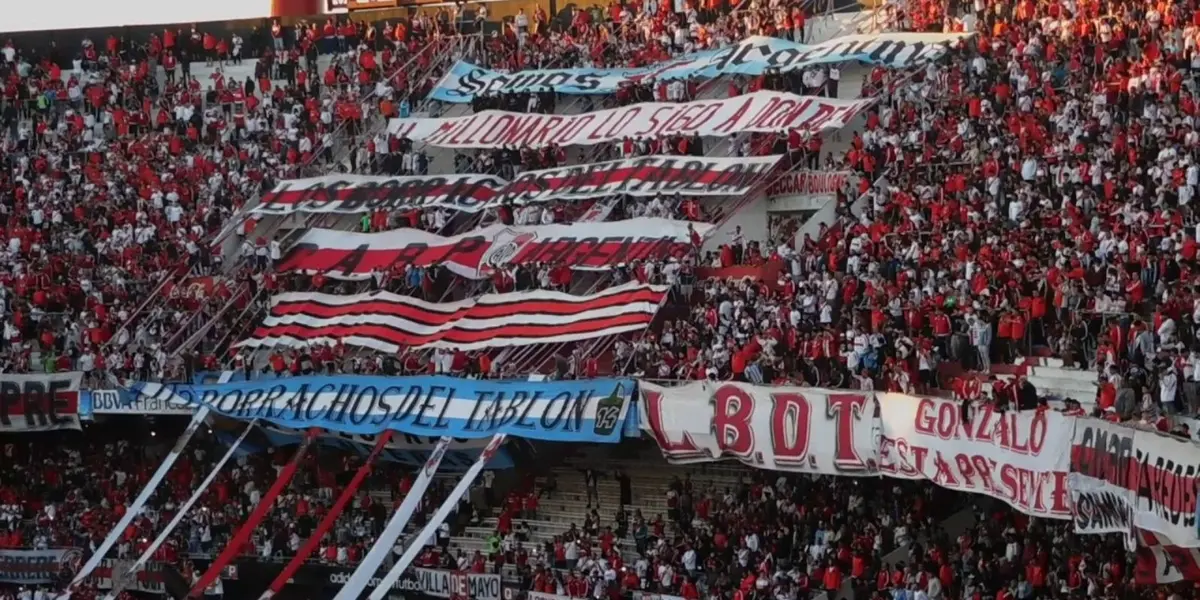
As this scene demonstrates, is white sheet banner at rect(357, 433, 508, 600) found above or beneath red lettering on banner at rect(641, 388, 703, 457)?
beneath

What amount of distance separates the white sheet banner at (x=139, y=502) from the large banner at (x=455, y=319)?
80.1 inches

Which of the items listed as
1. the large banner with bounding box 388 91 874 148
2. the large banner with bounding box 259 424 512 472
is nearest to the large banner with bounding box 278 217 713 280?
the large banner with bounding box 388 91 874 148

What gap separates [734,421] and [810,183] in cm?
832

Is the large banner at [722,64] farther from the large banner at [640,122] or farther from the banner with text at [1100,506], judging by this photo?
the banner with text at [1100,506]

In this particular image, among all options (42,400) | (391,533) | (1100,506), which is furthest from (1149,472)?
(42,400)

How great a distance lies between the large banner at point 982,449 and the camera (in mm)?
23922

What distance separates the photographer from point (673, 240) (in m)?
36.1

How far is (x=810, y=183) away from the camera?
1442 inches

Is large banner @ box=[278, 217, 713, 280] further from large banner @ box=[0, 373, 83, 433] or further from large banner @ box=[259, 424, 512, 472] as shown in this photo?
large banner @ box=[0, 373, 83, 433]

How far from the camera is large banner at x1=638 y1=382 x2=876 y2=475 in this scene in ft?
90.6

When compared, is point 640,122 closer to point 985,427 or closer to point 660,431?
point 660,431

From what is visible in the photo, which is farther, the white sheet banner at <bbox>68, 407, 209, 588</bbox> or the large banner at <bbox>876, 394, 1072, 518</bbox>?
the white sheet banner at <bbox>68, 407, 209, 588</bbox>

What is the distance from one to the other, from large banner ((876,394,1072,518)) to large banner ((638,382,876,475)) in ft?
1.58

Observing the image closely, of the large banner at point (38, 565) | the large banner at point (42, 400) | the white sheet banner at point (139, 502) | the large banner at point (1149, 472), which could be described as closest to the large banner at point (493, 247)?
the white sheet banner at point (139, 502)
